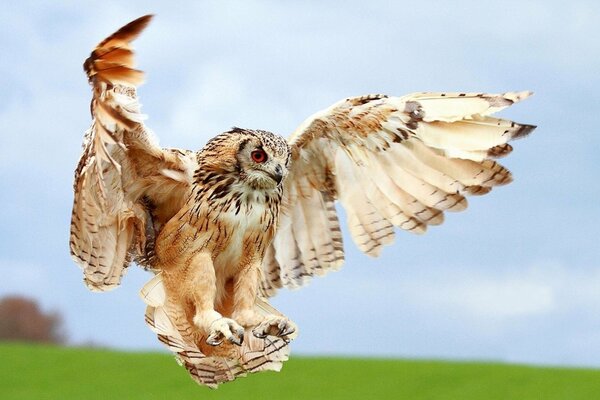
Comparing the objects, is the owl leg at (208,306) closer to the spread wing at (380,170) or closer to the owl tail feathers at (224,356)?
the owl tail feathers at (224,356)

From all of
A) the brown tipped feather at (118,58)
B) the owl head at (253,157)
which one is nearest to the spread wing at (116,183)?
the brown tipped feather at (118,58)

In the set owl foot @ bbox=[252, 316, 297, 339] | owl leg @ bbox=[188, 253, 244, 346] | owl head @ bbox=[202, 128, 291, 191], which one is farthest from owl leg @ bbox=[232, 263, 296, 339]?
owl head @ bbox=[202, 128, 291, 191]

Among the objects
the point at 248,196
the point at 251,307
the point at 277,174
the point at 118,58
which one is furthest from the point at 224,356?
the point at 118,58

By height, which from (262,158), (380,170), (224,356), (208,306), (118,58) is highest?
(380,170)

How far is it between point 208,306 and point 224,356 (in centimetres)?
30

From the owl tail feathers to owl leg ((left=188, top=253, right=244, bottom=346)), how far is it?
173mm

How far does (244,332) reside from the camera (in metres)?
4.21

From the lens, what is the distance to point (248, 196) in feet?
13.9

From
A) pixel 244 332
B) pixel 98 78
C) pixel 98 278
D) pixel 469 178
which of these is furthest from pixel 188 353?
pixel 469 178

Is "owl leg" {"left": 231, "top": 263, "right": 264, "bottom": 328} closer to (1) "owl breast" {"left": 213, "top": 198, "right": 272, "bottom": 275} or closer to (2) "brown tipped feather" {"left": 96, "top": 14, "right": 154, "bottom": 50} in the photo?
Answer: (1) "owl breast" {"left": 213, "top": 198, "right": 272, "bottom": 275}

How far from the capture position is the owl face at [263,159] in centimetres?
409

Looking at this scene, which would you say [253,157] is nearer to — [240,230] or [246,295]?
[240,230]

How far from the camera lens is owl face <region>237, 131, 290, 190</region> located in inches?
161

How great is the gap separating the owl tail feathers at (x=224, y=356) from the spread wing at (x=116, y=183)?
1.38ft
